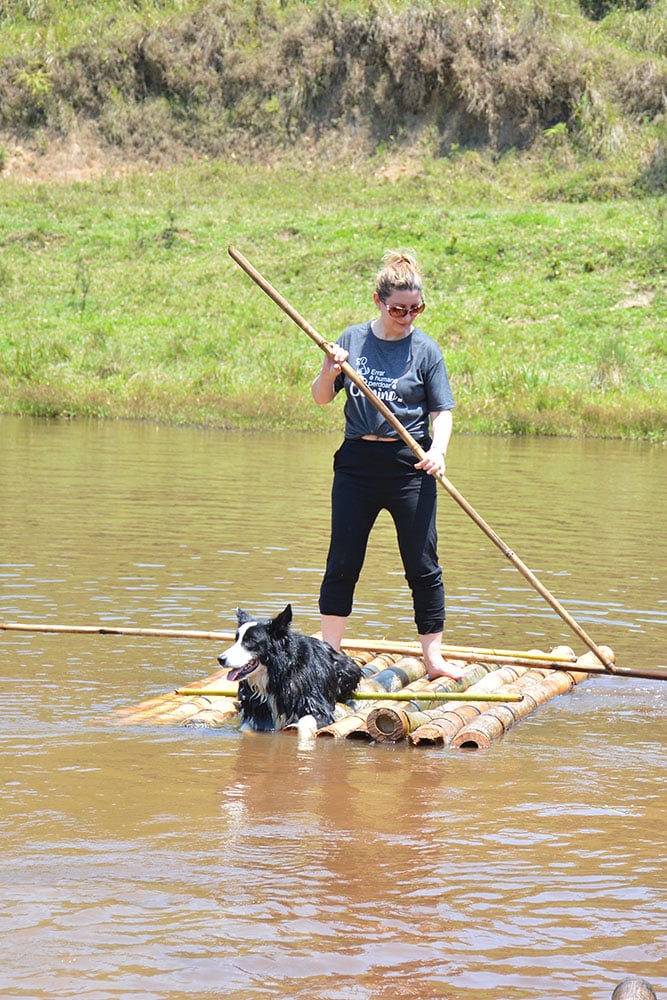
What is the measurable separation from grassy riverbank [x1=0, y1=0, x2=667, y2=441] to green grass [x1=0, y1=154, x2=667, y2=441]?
8 centimetres

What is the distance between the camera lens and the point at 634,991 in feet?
10.9

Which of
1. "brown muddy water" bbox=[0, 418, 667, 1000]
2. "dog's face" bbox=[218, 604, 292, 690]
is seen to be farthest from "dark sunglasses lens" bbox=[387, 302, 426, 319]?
"brown muddy water" bbox=[0, 418, 667, 1000]

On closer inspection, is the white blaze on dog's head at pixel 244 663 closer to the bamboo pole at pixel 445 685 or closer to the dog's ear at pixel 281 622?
the dog's ear at pixel 281 622

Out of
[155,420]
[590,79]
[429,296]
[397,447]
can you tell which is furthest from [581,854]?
[590,79]

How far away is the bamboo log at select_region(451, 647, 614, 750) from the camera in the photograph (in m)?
6.41

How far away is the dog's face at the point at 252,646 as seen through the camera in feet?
20.8

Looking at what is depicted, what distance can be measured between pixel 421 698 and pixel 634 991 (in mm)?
3498

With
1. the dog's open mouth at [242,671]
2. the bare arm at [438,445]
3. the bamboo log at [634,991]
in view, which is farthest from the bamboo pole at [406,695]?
the bamboo log at [634,991]

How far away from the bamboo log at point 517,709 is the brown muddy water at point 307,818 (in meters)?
0.09

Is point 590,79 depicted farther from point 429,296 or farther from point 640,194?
point 429,296

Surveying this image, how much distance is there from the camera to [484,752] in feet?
20.7

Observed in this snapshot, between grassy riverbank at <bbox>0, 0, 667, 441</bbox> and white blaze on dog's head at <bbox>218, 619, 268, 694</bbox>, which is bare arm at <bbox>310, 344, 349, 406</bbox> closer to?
white blaze on dog's head at <bbox>218, 619, 268, 694</bbox>

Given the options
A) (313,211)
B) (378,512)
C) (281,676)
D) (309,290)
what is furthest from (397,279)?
(313,211)

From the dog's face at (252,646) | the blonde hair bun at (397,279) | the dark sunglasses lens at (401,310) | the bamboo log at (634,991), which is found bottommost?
the dog's face at (252,646)
